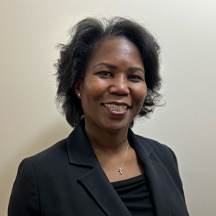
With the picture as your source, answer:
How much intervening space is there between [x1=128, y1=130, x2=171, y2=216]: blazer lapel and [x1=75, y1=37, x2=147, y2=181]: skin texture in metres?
0.06

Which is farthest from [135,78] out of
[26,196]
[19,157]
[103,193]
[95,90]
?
[19,157]

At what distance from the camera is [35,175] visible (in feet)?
2.59

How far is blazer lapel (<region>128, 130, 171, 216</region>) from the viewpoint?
0.87 meters

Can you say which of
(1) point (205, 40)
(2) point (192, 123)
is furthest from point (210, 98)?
(1) point (205, 40)

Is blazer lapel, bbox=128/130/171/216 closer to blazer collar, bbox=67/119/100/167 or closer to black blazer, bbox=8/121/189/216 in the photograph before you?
black blazer, bbox=8/121/189/216

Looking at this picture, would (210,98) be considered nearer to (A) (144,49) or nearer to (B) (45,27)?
(A) (144,49)

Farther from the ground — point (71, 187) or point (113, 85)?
point (113, 85)

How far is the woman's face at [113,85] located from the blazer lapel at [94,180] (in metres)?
0.11

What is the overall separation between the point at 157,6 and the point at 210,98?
0.59 meters

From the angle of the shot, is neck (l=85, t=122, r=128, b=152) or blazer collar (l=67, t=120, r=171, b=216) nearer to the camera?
blazer collar (l=67, t=120, r=171, b=216)

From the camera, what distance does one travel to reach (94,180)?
0.80 metres

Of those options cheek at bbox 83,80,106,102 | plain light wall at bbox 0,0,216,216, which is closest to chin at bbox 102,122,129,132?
cheek at bbox 83,80,106,102

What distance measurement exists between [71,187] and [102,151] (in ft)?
0.72

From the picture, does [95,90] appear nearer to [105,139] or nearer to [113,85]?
[113,85]
